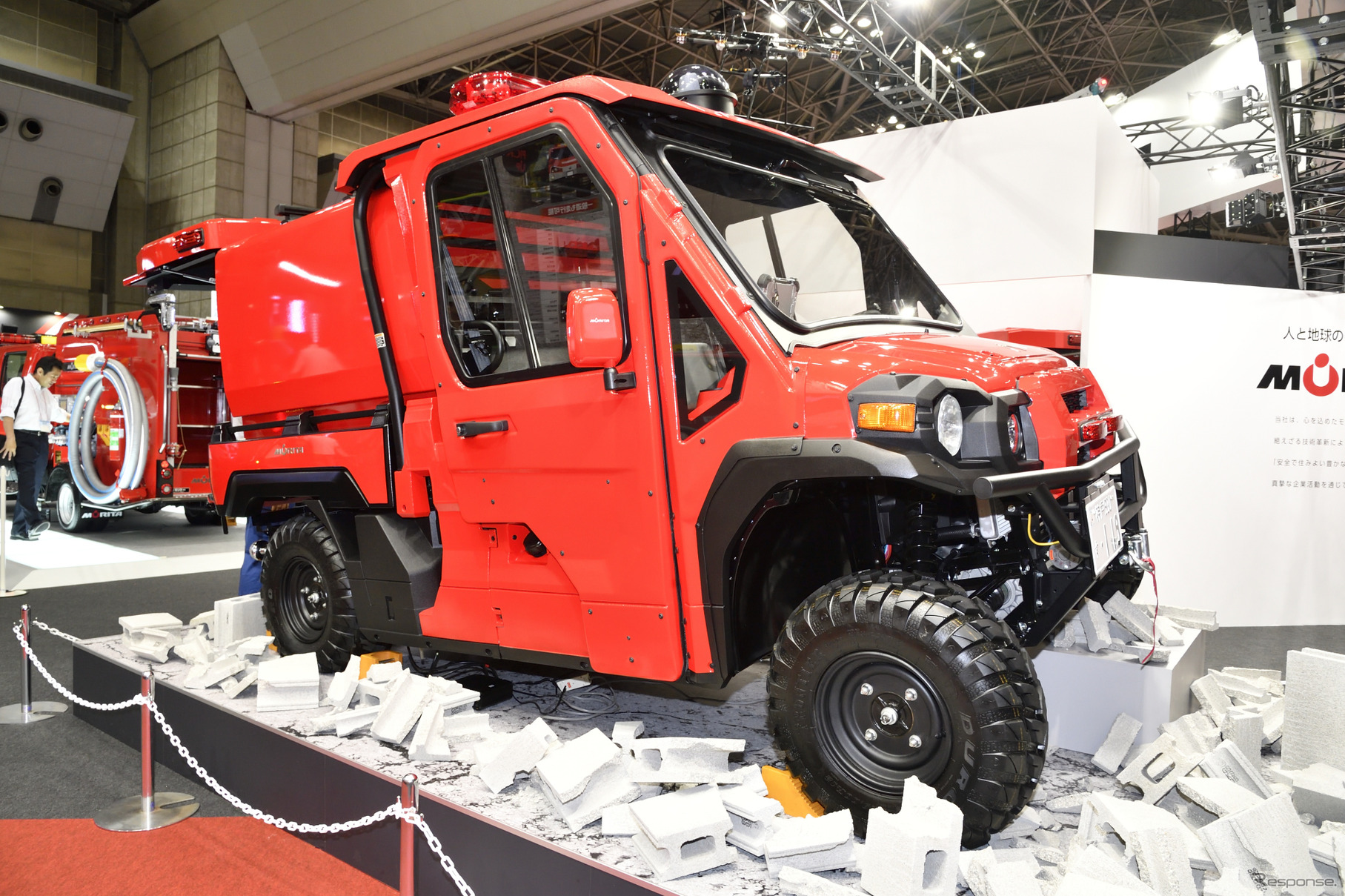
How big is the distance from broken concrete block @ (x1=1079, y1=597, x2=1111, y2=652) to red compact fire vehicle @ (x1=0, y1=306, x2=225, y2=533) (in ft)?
22.7

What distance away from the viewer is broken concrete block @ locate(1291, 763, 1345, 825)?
8.12ft

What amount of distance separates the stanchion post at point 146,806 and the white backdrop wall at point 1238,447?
5.70 meters

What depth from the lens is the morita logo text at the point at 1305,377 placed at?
6117mm

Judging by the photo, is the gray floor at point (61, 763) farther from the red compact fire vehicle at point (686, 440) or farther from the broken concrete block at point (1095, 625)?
the broken concrete block at point (1095, 625)

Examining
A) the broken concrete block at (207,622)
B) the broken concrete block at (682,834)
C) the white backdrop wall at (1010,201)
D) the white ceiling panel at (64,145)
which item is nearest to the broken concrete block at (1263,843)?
the broken concrete block at (682,834)

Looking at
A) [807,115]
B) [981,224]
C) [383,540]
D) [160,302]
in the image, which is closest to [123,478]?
[160,302]

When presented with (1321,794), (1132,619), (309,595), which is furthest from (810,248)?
(309,595)

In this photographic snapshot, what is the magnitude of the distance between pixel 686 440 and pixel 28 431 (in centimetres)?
903

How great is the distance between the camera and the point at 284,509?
4.39m

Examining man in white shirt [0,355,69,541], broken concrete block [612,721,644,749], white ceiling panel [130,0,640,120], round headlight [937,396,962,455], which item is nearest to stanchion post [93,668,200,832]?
broken concrete block [612,721,644,749]

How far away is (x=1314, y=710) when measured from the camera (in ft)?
9.08

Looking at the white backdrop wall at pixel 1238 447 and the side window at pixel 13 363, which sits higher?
the side window at pixel 13 363

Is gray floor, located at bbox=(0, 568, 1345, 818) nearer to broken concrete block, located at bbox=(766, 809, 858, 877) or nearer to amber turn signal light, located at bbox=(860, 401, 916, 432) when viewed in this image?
broken concrete block, located at bbox=(766, 809, 858, 877)

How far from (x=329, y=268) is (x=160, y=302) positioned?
5383 millimetres
